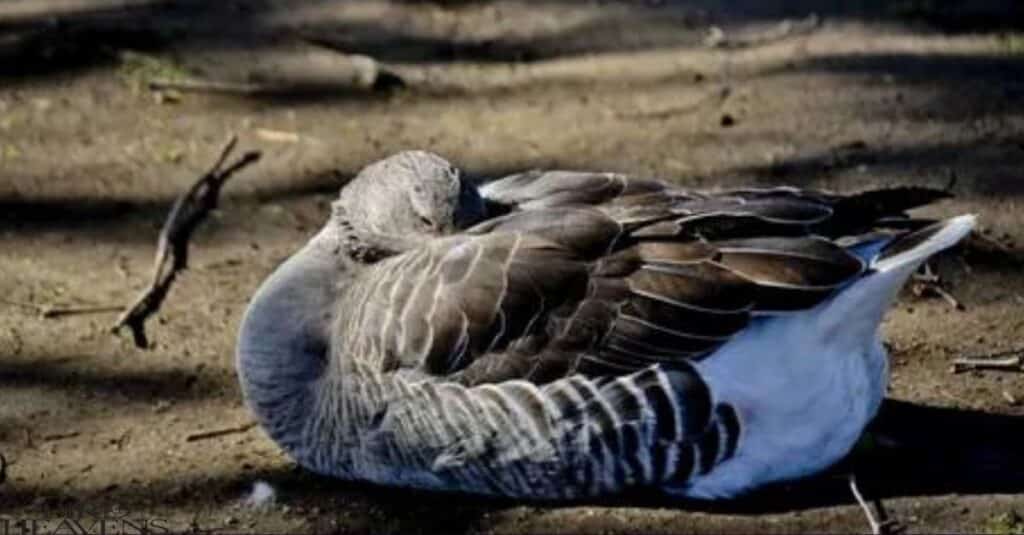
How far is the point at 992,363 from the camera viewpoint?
21.1 feet

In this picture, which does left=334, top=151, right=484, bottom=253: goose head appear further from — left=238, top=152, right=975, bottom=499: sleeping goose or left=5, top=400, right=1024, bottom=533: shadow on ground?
left=5, top=400, right=1024, bottom=533: shadow on ground

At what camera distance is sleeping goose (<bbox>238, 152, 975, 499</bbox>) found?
5625 mm

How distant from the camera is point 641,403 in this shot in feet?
18.4

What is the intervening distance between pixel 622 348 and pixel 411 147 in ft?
9.37

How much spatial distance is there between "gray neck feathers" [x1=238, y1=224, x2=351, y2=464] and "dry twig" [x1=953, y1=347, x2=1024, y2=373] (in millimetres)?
1826

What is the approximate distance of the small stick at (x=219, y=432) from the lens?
247 inches

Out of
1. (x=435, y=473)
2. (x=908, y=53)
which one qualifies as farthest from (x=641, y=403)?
(x=908, y=53)

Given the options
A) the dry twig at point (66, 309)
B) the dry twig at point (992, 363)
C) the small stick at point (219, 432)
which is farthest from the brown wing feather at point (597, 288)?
the dry twig at point (66, 309)

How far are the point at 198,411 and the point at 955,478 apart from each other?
7.14 ft

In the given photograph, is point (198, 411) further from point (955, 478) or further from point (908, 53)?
point (908, 53)


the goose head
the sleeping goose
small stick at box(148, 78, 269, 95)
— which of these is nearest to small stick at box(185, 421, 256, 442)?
the sleeping goose

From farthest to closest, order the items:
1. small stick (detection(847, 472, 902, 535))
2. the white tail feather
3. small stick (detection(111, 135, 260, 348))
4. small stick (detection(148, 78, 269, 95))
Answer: small stick (detection(148, 78, 269, 95)) < small stick (detection(111, 135, 260, 348)) < the white tail feather < small stick (detection(847, 472, 902, 535))

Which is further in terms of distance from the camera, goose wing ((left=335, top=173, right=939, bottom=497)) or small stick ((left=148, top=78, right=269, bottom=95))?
small stick ((left=148, top=78, right=269, bottom=95))

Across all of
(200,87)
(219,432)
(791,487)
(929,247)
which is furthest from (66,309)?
(929,247)
